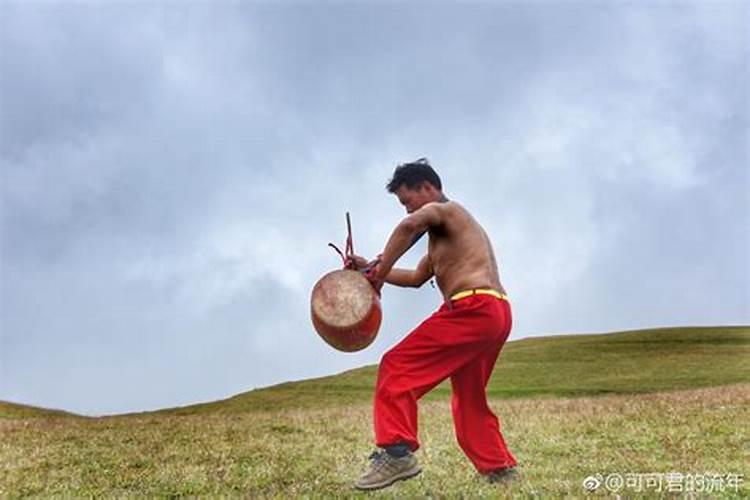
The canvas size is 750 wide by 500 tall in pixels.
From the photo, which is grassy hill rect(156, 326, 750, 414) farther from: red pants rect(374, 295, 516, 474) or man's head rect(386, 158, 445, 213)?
man's head rect(386, 158, 445, 213)

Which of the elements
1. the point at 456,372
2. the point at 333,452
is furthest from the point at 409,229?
the point at 333,452

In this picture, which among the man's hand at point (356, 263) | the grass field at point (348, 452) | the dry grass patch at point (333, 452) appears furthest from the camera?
the dry grass patch at point (333, 452)

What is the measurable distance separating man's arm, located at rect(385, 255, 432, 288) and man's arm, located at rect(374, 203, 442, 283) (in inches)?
28.6

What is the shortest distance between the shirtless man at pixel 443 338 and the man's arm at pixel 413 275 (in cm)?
2

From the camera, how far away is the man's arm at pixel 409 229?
26.6ft

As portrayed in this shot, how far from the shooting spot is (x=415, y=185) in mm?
8586

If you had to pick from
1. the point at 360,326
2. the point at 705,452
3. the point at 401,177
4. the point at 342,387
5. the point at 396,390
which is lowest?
the point at 705,452

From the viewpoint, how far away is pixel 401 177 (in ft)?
28.2

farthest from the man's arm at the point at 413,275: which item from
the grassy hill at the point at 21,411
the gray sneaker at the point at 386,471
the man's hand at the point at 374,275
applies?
the grassy hill at the point at 21,411

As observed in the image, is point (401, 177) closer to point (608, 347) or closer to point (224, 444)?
point (224, 444)

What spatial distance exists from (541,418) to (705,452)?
4578 millimetres

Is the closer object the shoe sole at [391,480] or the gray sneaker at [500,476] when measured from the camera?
the shoe sole at [391,480]

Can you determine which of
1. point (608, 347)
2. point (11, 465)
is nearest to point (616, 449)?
point (11, 465)

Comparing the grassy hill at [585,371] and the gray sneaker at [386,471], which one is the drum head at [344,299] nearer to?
the gray sneaker at [386,471]
